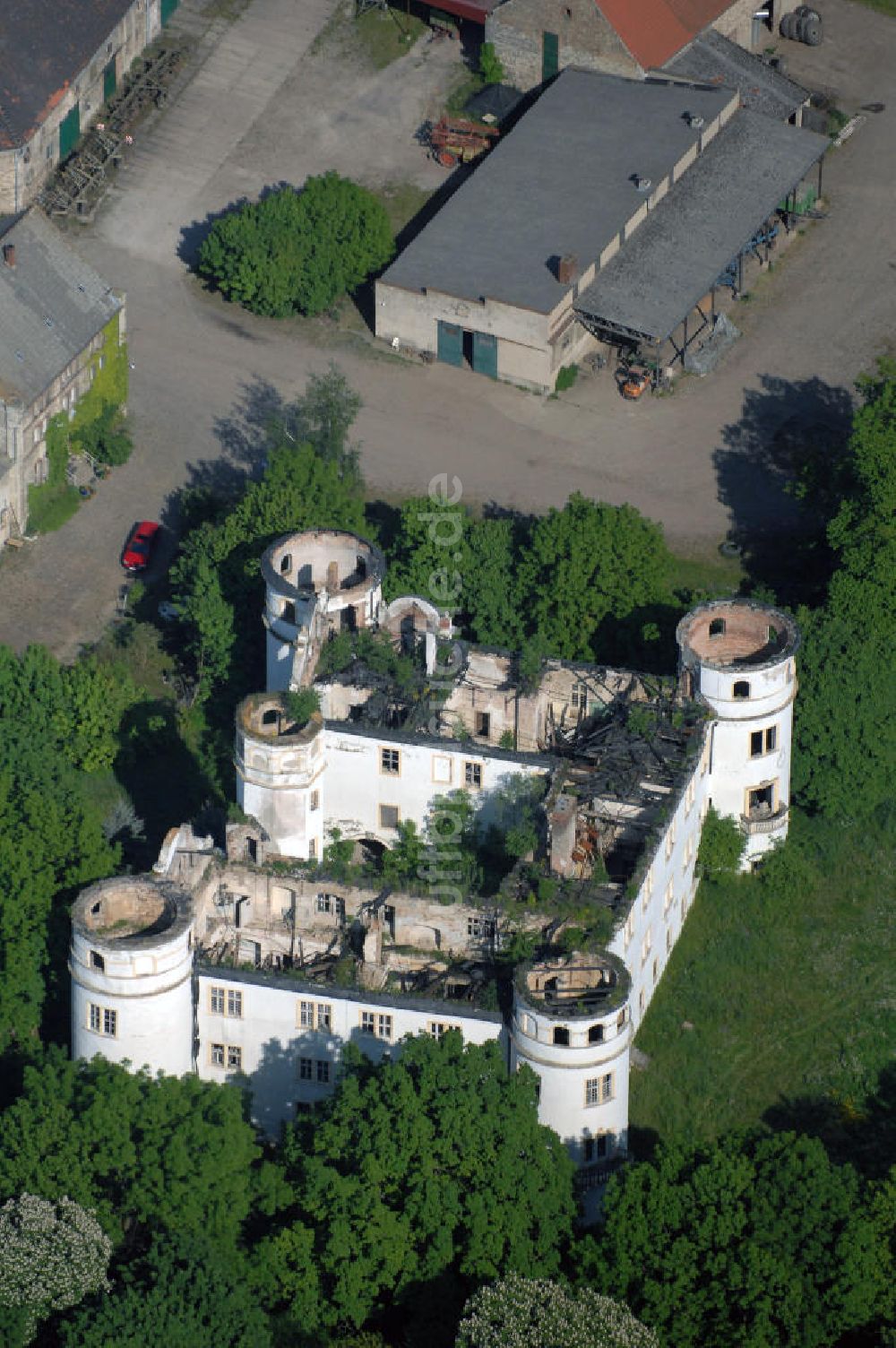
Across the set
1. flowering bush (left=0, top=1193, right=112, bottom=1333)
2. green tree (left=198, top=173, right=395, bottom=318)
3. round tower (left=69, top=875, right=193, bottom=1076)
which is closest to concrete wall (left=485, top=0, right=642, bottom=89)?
green tree (left=198, top=173, right=395, bottom=318)

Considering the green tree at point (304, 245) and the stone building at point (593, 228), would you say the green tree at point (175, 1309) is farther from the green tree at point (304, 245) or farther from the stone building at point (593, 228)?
the green tree at point (304, 245)

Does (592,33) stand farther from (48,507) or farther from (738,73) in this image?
(48,507)

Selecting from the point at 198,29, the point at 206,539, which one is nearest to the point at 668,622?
the point at 206,539

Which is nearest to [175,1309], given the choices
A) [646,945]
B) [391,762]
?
[646,945]

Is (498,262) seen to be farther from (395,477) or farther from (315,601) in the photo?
(315,601)

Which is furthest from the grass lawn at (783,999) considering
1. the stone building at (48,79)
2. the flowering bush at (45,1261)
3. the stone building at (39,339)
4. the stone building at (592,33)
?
the stone building at (48,79)

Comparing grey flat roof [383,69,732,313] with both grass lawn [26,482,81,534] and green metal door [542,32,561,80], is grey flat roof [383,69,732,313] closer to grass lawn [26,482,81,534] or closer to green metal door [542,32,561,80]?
green metal door [542,32,561,80]
